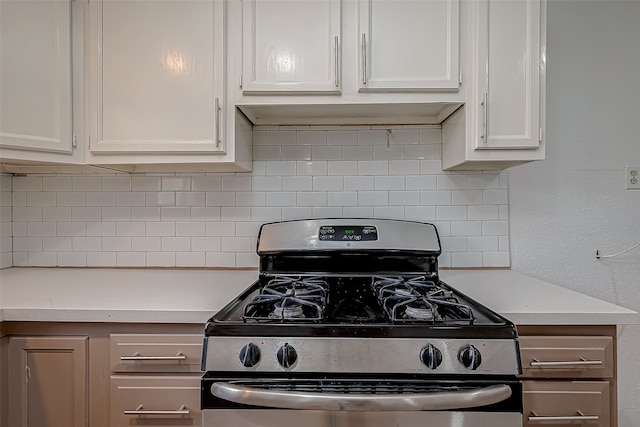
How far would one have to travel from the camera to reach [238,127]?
57.0 inches

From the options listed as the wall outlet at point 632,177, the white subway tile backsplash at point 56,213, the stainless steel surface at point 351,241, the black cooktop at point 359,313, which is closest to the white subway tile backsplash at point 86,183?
the white subway tile backsplash at point 56,213

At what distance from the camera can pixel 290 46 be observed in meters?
1.36

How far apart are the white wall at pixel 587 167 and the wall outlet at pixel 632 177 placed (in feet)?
0.07

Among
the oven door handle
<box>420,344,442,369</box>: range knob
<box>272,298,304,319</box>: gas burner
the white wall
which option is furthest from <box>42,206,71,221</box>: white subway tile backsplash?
the white wall

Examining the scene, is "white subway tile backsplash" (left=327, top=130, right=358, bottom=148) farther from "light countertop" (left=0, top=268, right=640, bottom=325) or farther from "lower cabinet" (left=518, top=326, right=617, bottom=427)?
"lower cabinet" (left=518, top=326, right=617, bottom=427)

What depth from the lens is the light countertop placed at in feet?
3.53

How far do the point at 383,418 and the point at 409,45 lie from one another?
1196 millimetres

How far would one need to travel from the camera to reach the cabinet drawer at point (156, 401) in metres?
1.08

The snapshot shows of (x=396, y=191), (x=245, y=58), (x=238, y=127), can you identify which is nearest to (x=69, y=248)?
(x=238, y=127)

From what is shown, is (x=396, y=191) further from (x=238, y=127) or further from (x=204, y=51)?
(x=204, y=51)

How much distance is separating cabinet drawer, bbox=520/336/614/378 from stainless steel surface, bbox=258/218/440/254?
0.50m

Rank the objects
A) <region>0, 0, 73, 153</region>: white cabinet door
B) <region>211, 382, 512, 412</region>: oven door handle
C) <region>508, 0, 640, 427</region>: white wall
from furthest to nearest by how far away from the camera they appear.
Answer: <region>508, 0, 640, 427</region>: white wall → <region>0, 0, 73, 153</region>: white cabinet door → <region>211, 382, 512, 412</region>: oven door handle

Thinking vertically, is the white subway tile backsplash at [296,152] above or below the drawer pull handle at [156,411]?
above

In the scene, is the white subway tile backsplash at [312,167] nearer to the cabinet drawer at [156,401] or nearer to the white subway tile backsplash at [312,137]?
the white subway tile backsplash at [312,137]
